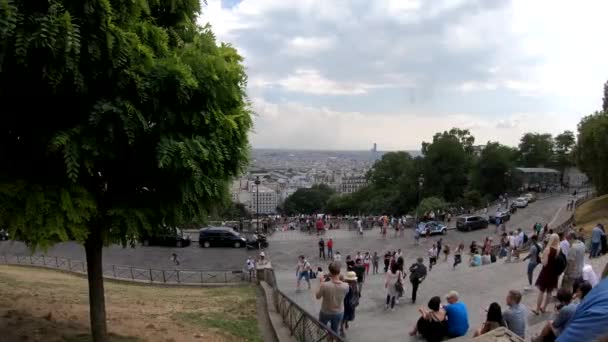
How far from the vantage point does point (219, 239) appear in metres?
33.8

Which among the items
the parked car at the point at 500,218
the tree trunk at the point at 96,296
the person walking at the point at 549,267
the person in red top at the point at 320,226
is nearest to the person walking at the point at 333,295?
the tree trunk at the point at 96,296

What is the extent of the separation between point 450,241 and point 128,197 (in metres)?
30.9

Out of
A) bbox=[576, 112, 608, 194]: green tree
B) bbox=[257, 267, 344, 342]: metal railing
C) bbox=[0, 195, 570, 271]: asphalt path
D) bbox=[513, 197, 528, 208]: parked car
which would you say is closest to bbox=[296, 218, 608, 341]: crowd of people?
bbox=[257, 267, 344, 342]: metal railing

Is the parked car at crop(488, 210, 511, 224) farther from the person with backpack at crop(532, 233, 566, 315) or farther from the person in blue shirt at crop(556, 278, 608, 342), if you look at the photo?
the person in blue shirt at crop(556, 278, 608, 342)

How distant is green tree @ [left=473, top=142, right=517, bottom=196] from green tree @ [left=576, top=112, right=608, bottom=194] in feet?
103

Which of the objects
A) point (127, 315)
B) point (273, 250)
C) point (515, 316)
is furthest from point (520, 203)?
point (515, 316)

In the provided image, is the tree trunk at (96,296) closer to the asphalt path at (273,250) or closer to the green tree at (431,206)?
the asphalt path at (273,250)

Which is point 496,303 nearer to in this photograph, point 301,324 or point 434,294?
point 301,324

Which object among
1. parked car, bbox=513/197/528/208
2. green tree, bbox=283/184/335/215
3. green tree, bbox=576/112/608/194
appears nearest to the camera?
green tree, bbox=576/112/608/194

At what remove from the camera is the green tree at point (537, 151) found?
93312 millimetres

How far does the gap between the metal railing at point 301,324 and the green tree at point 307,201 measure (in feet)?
421

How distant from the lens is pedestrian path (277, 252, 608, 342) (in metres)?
11.6

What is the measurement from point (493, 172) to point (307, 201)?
7555 cm

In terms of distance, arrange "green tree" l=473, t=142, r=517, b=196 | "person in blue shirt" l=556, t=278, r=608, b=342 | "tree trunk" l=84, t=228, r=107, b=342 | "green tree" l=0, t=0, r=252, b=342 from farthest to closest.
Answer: "green tree" l=473, t=142, r=517, b=196 < "tree trunk" l=84, t=228, r=107, b=342 < "green tree" l=0, t=0, r=252, b=342 < "person in blue shirt" l=556, t=278, r=608, b=342
